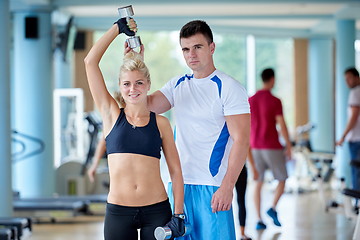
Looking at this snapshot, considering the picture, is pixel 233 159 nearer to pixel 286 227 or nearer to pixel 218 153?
pixel 218 153

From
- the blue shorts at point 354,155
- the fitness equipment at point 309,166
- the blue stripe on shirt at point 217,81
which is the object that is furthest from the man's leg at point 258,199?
the blue stripe on shirt at point 217,81

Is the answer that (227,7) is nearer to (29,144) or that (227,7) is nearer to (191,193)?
(29,144)

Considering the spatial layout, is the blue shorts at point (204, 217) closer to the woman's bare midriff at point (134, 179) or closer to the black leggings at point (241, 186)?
the woman's bare midriff at point (134, 179)

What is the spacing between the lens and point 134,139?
2.69 meters

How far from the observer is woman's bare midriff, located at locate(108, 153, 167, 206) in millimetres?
2693

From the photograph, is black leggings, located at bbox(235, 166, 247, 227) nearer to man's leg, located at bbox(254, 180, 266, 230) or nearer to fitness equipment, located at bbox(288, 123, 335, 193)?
man's leg, located at bbox(254, 180, 266, 230)

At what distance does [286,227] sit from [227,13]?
17.3ft

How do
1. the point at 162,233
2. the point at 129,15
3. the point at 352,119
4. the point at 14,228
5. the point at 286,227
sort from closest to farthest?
the point at 162,233
the point at 129,15
the point at 14,228
the point at 286,227
the point at 352,119

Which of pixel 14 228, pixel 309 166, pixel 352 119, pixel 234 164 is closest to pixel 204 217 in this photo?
pixel 234 164

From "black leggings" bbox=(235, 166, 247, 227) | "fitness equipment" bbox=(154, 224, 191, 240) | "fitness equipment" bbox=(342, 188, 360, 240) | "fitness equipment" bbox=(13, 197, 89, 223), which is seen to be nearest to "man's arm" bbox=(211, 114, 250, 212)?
"fitness equipment" bbox=(154, 224, 191, 240)

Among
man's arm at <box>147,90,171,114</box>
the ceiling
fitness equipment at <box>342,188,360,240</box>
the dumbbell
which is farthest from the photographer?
Result: the ceiling

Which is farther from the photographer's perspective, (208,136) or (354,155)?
(354,155)

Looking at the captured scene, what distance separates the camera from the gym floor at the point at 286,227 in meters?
6.47

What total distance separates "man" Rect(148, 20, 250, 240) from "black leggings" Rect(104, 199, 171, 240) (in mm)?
186
